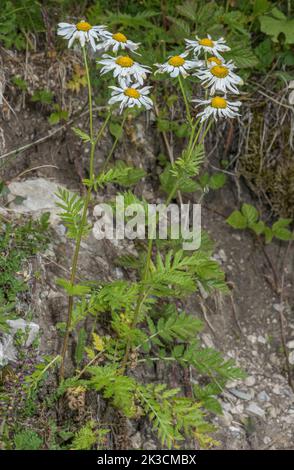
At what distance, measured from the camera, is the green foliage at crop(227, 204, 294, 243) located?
422 centimetres

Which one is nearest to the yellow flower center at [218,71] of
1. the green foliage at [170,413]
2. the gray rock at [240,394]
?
the green foliage at [170,413]

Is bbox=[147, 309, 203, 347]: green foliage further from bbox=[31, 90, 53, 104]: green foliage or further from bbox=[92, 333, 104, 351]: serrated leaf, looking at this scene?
bbox=[31, 90, 53, 104]: green foliage

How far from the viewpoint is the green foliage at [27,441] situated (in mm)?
2615

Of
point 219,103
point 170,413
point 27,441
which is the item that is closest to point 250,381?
point 170,413

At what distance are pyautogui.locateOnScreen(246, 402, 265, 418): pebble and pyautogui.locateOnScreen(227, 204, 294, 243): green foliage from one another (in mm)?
1155

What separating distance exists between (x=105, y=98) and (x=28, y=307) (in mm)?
1586

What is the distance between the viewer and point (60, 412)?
291cm

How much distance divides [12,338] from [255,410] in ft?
5.13

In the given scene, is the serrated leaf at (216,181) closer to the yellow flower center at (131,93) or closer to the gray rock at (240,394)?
the gray rock at (240,394)

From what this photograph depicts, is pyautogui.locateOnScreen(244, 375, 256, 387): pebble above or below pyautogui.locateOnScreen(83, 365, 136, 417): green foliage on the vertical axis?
below

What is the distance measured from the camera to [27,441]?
104 inches

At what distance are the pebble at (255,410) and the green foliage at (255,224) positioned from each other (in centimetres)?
115

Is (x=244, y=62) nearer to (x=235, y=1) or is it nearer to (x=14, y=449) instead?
(x=235, y=1)

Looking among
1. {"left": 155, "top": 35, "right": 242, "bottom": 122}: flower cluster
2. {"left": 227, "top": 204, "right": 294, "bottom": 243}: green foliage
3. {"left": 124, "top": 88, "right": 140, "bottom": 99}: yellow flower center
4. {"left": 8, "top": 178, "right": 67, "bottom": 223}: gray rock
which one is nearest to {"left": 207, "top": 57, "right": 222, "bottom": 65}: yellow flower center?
{"left": 155, "top": 35, "right": 242, "bottom": 122}: flower cluster
